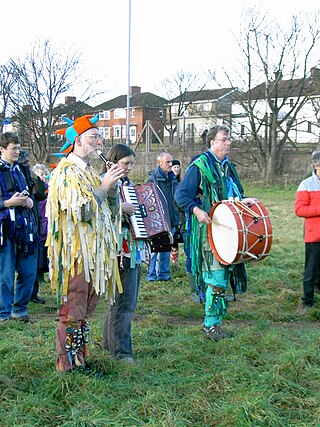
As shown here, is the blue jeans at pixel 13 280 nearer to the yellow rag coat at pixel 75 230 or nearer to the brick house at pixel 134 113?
the yellow rag coat at pixel 75 230

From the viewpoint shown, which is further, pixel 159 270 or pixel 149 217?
pixel 159 270

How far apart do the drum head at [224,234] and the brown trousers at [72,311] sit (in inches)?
61.4

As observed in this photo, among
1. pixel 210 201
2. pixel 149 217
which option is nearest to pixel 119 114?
pixel 210 201

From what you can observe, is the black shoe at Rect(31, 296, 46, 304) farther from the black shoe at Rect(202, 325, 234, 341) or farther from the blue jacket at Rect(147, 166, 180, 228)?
the black shoe at Rect(202, 325, 234, 341)

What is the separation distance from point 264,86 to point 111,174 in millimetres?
25700

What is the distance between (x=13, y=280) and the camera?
6.00 m

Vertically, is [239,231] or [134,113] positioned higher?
[134,113]

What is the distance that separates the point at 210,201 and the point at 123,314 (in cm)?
151

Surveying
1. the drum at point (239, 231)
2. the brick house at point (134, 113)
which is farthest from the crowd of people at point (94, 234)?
the brick house at point (134, 113)

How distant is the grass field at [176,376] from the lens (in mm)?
3416

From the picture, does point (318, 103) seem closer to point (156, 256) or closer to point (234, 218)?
point (156, 256)

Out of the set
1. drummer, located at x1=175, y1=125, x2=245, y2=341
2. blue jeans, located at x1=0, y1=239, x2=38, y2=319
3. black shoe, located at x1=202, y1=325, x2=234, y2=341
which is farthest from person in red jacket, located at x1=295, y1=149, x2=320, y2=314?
blue jeans, located at x1=0, y1=239, x2=38, y2=319

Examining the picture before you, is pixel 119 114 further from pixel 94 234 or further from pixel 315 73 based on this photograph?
pixel 94 234

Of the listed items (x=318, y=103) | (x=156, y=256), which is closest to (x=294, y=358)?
(x=156, y=256)
